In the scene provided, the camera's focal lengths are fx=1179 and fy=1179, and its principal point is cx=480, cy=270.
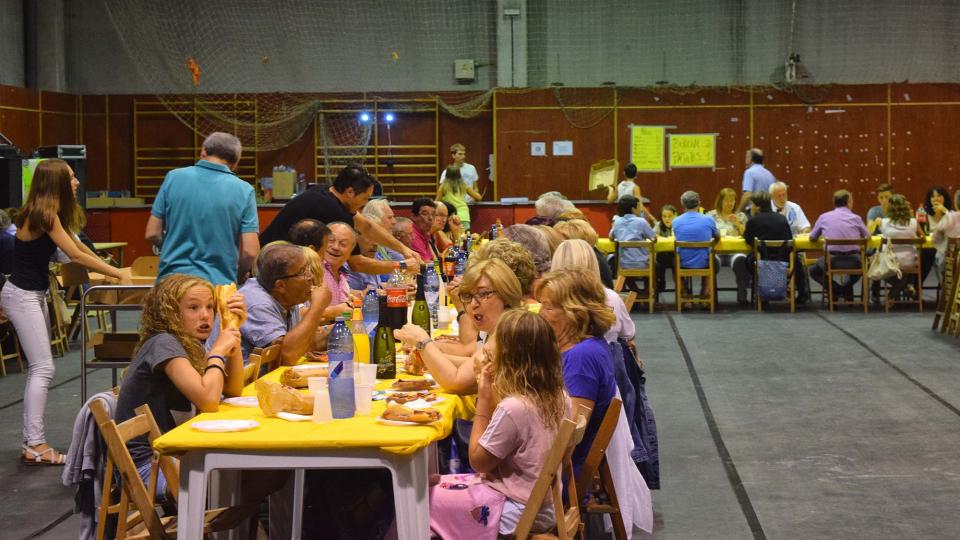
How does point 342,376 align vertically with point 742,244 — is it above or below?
below

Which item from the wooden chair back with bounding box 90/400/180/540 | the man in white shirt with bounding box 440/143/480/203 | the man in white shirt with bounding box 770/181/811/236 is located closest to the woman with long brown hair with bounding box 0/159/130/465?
the wooden chair back with bounding box 90/400/180/540

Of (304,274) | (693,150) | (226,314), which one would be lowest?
(226,314)

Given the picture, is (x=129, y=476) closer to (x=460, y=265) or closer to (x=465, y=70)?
(x=460, y=265)

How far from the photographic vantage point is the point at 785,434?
21.1 feet

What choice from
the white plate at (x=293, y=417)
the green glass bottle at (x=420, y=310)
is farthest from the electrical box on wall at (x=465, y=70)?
the white plate at (x=293, y=417)

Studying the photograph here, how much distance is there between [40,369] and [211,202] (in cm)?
117

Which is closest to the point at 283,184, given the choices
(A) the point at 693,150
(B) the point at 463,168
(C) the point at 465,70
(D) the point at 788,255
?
(B) the point at 463,168

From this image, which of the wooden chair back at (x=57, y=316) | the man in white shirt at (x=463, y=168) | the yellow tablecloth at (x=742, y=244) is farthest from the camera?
the man in white shirt at (x=463, y=168)

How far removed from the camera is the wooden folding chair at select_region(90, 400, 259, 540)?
3299 mm

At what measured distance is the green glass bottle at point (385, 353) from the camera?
167 inches

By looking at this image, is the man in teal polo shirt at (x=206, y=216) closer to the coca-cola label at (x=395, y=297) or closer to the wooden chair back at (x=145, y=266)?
the coca-cola label at (x=395, y=297)

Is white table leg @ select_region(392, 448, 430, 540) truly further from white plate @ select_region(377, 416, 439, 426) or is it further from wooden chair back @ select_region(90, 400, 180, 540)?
wooden chair back @ select_region(90, 400, 180, 540)

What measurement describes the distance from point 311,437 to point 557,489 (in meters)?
0.75

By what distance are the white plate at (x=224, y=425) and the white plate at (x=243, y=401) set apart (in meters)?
Answer: 0.33
